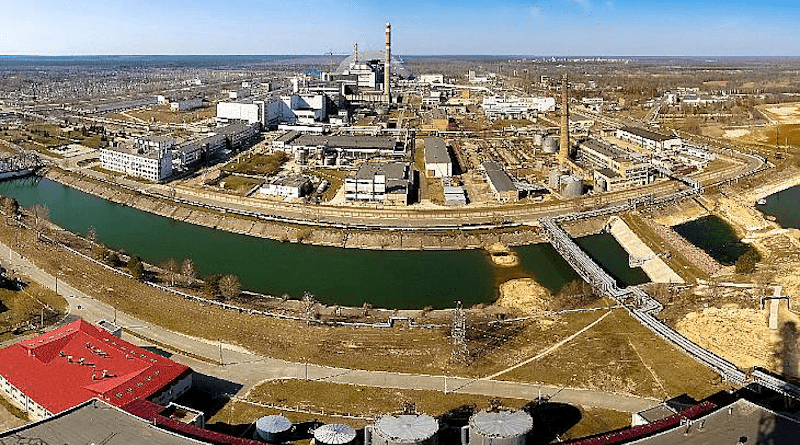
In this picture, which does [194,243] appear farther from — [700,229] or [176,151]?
[700,229]

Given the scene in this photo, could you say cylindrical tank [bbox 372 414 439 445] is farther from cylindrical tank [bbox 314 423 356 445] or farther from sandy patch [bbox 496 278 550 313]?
sandy patch [bbox 496 278 550 313]

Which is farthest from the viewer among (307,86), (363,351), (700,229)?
(307,86)

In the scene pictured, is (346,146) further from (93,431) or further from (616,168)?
(93,431)

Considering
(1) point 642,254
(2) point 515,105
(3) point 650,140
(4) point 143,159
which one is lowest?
(1) point 642,254

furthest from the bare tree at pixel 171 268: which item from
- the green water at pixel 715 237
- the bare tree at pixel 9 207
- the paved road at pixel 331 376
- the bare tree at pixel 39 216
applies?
the green water at pixel 715 237

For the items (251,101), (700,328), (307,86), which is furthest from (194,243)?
(307,86)

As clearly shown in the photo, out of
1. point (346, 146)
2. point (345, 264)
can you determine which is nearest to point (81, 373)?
point (345, 264)

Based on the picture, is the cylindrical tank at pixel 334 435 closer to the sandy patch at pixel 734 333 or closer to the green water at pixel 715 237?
the sandy patch at pixel 734 333

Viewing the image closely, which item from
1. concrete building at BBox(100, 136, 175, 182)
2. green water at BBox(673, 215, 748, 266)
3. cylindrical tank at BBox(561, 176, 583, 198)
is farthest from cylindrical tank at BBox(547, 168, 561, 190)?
concrete building at BBox(100, 136, 175, 182)
